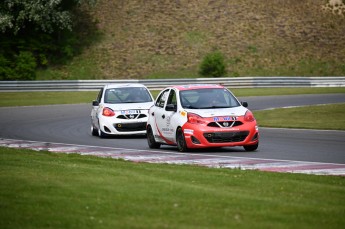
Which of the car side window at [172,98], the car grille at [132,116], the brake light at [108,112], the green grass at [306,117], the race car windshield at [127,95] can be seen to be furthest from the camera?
the green grass at [306,117]

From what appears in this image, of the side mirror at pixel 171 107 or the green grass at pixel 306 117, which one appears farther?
the green grass at pixel 306 117

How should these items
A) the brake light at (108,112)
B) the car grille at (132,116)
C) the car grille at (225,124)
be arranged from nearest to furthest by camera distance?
the car grille at (225,124) < the car grille at (132,116) < the brake light at (108,112)

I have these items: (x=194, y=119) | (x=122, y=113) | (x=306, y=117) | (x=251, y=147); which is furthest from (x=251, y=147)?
(x=306, y=117)

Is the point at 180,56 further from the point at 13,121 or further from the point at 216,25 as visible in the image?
the point at 13,121

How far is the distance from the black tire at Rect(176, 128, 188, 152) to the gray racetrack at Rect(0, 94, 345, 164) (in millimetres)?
372

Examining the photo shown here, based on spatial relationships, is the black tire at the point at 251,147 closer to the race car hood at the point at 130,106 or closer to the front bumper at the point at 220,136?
the front bumper at the point at 220,136

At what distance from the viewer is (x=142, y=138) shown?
25469mm

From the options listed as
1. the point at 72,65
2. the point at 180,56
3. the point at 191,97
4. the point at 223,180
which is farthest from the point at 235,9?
the point at 223,180

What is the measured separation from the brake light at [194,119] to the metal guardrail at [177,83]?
2676 centimetres

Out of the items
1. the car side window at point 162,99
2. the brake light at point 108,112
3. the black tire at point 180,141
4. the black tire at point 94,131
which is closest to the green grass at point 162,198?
the black tire at point 180,141

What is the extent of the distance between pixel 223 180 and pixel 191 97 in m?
8.10

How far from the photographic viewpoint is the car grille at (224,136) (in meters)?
20.0

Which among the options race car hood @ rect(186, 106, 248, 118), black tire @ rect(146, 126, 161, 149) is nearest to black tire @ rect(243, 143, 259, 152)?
race car hood @ rect(186, 106, 248, 118)

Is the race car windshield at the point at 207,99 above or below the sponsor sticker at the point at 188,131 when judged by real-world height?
above
